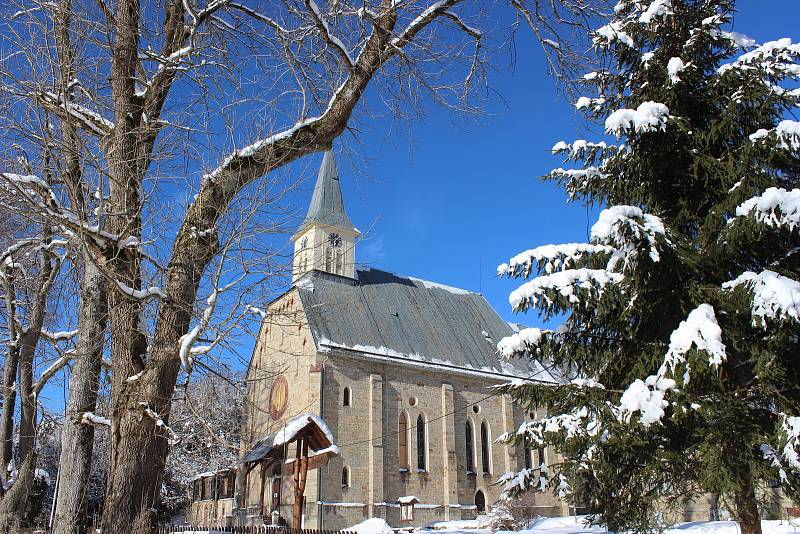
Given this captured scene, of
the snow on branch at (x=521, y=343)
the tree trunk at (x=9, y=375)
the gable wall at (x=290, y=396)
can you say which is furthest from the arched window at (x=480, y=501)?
the snow on branch at (x=521, y=343)

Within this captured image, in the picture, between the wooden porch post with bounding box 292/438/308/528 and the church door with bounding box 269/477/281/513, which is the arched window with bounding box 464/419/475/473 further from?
the wooden porch post with bounding box 292/438/308/528

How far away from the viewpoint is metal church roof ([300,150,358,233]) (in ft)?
107

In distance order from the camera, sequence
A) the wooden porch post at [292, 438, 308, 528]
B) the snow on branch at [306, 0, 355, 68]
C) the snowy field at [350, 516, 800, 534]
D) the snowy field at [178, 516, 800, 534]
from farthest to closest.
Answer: the wooden porch post at [292, 438, 308, 528], the snowy field at [350, 516, 800, 534], the snowy field at [178, 516, 800, 534], the snow on branch at [306, 0, 355, 68]

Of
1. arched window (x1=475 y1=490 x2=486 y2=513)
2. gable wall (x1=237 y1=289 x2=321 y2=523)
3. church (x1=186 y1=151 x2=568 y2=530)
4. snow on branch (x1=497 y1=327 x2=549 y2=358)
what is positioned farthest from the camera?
arched window (x1=475 y1=490 x2=486 y2=513)

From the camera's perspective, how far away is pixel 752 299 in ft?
21.5

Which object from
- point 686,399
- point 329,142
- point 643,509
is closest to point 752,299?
point 686,399

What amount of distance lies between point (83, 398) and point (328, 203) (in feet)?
90.7

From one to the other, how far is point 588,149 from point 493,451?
76.5 feet

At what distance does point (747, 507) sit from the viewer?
689 centimetres

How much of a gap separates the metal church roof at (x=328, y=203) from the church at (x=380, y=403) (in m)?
0.08

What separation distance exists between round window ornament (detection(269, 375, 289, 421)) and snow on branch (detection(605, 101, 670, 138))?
2279cm

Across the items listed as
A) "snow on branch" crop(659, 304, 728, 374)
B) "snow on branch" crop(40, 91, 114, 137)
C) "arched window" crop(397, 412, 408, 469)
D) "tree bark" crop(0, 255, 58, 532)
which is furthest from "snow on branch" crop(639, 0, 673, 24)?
"arched window" crop(397, 412, 408, 469)

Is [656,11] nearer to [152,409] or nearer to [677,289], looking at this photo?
[677,289]

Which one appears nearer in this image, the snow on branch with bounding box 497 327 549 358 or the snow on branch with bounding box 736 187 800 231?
the snow on branch with bounding box 736 187 800 231
